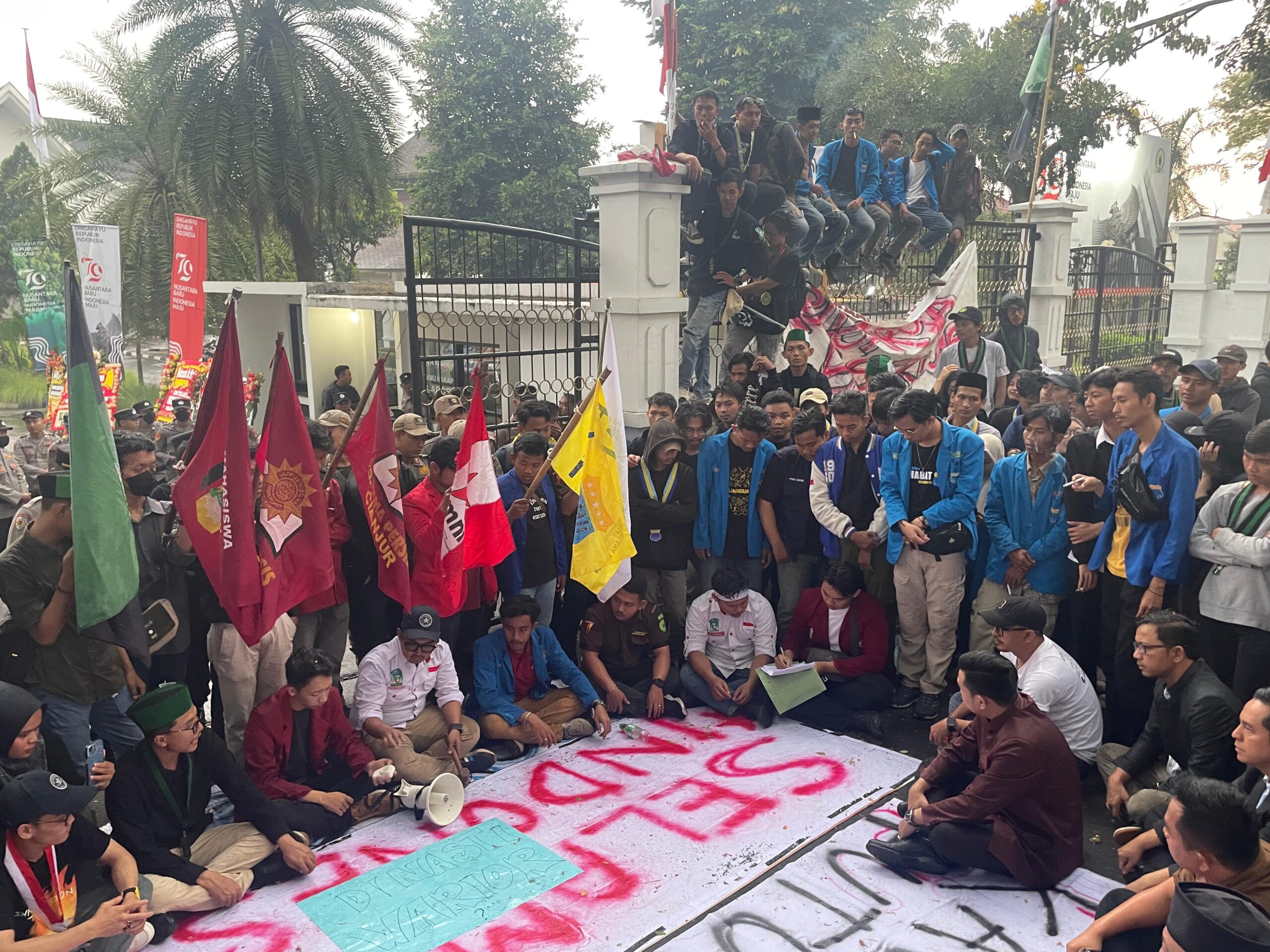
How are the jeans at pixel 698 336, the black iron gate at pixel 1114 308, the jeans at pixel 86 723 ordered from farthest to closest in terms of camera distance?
1. the black iron gate at pixel 1114 308
2. the jeans at pixel 698 336
3. the jeans at pixel 86 723

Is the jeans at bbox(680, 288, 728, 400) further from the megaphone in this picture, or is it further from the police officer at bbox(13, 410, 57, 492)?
the police officer at bbox(13, 410, 57, 492)

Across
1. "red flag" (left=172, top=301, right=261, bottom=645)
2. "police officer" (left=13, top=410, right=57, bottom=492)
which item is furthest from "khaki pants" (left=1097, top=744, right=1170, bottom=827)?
"police officer" (left=13, top=410, right=57, bottom=492)

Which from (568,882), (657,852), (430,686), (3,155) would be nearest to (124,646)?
(430,686)

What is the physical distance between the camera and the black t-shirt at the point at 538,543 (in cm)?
620

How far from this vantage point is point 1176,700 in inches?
177

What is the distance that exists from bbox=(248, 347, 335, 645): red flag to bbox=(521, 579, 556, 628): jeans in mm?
1551

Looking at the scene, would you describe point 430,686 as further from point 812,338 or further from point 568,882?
point 812,338

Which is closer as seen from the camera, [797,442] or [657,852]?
[657,852]

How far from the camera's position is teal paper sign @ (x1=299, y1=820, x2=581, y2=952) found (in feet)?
13.4

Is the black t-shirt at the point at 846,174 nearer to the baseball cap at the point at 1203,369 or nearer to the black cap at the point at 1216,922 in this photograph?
the baseball cap at the point at 1203,369

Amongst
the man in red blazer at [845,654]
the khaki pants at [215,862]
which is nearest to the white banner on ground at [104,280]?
the khaki pants at [215,862]

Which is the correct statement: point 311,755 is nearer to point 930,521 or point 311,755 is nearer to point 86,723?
point 86,723

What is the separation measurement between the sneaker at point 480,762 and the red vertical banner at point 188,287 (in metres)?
6.46

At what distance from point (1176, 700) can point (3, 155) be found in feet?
124
